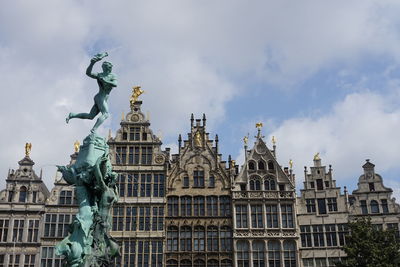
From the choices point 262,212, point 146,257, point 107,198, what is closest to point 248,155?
point 262,212

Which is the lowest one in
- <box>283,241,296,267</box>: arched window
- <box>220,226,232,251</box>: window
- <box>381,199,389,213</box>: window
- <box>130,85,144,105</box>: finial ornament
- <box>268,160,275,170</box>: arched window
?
<box>283,241,296,267</box>: arched window

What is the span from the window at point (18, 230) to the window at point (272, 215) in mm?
20014

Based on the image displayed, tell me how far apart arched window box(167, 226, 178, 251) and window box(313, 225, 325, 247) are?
11.3 m

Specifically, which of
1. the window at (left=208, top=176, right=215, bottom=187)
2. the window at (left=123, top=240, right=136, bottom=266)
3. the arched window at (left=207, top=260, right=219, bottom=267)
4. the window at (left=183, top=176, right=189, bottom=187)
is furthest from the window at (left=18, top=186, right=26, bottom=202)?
the arched window at (left=207, top=260, right=219, bottom=267)

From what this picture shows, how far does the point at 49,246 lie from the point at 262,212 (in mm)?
17497

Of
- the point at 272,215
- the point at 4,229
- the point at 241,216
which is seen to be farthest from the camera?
the point at 272,215

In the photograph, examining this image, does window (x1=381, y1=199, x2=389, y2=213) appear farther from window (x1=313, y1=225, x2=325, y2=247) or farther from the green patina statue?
the green patina statue

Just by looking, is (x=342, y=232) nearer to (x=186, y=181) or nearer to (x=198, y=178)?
(x=198, y=178)

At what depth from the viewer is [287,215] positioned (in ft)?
134

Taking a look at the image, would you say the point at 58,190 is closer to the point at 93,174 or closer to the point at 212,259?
the point at 212,259

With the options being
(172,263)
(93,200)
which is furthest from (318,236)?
(93,200)

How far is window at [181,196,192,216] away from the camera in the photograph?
40.8 meters

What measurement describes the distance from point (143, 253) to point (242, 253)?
7.90 m

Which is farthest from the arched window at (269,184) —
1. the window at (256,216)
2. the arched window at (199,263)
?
the arched window at (199,263)
